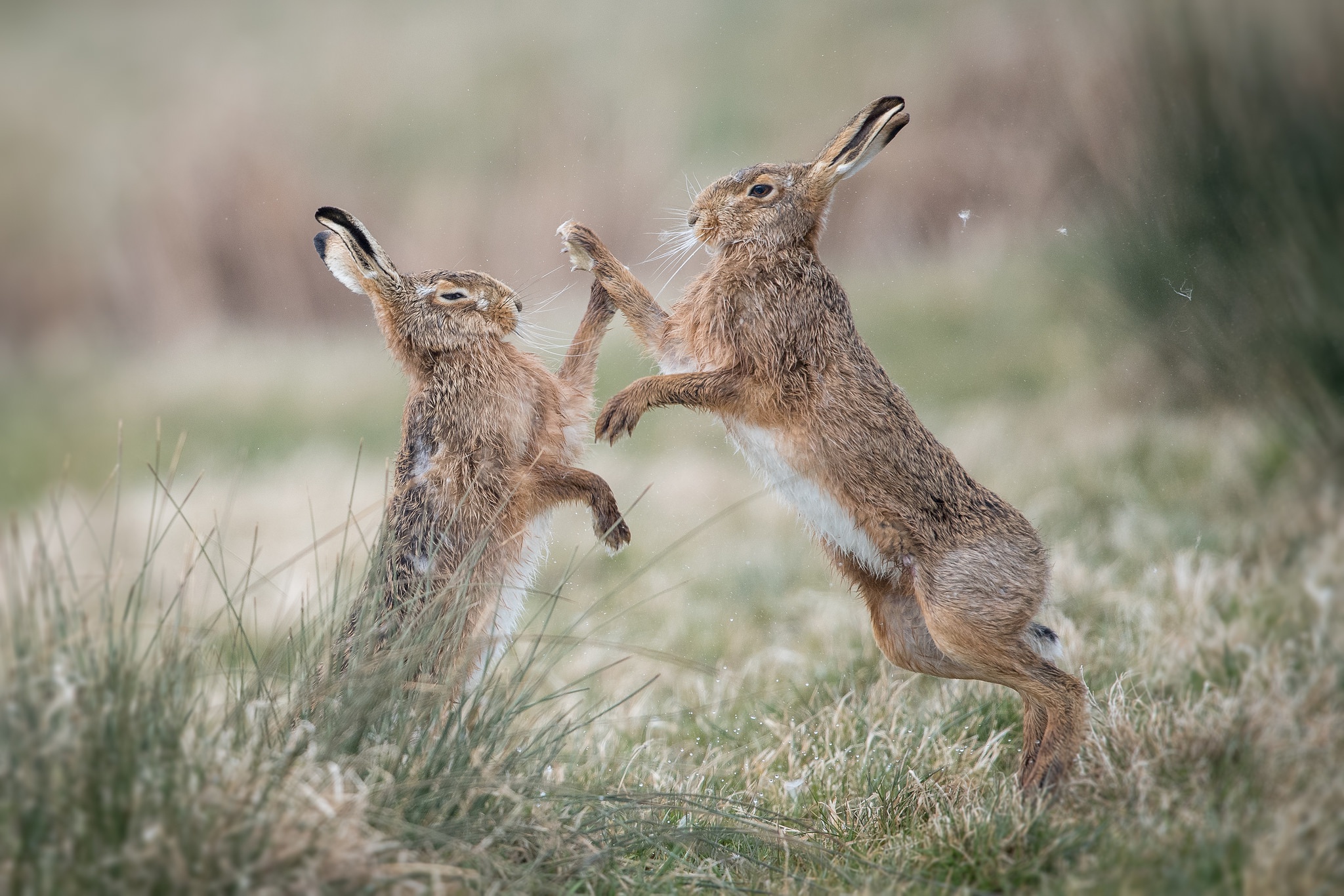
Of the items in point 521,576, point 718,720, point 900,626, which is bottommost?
point 900,626

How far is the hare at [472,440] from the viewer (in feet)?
12.1

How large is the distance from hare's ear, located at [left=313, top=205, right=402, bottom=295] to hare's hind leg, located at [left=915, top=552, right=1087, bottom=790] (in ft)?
7.06

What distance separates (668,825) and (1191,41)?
230 inches

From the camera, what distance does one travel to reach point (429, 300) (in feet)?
13.1

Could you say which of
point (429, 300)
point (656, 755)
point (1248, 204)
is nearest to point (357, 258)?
point (429, 300)

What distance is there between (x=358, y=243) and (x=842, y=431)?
1748 mm

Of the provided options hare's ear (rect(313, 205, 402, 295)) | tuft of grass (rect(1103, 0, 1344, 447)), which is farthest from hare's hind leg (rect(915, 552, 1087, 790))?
tuft of grass (rect(1103, 0, 1344, 447))

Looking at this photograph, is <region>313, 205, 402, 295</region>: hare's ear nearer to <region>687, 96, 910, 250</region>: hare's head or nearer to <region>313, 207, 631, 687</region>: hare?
<region>313, 207, 631, 687</region>: hare

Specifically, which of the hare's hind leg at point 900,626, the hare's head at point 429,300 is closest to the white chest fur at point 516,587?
the hare's head at point 429,300

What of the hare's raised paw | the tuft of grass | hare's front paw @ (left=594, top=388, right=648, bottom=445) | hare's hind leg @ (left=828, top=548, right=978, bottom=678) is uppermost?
the tuft of grass

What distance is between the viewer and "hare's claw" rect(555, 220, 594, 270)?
396cm

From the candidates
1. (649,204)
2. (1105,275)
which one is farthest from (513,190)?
(1105,275)

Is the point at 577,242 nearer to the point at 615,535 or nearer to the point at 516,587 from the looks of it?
the point at 615,535

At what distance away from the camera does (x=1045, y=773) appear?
3.37 m
